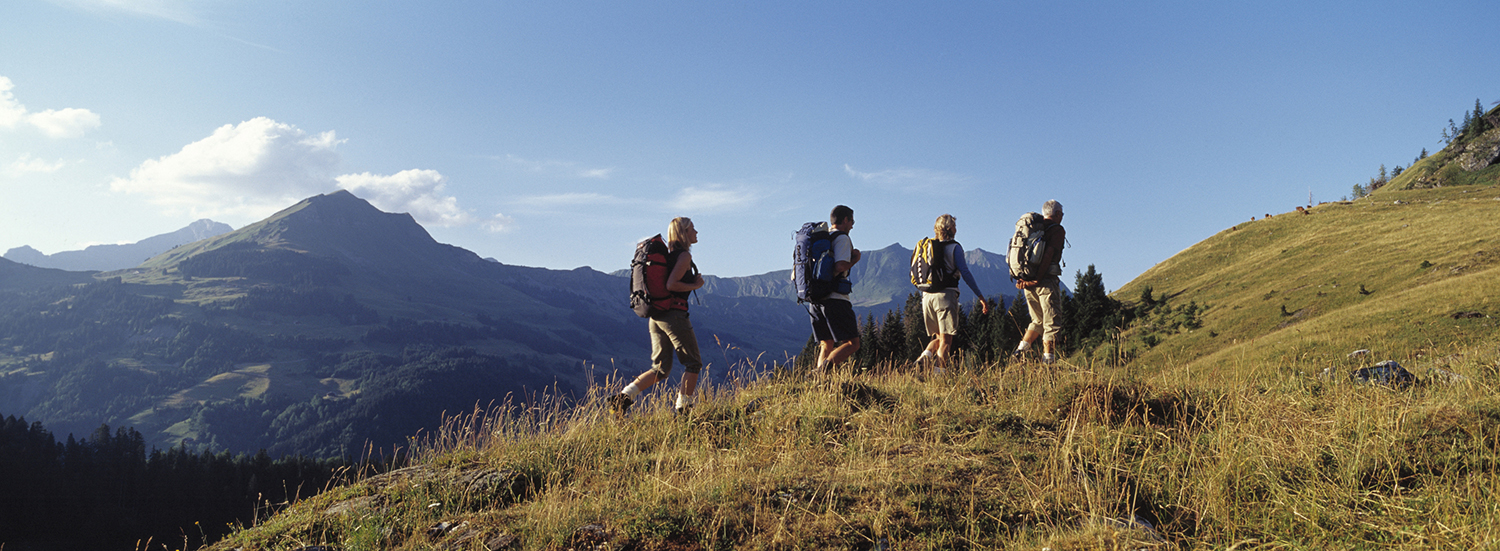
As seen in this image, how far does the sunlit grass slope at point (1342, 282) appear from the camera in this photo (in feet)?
83.0

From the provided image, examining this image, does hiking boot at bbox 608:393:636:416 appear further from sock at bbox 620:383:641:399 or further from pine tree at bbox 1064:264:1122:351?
pine tree at bbox 1064:264:1122:351

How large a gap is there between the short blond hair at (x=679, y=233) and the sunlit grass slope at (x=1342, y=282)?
609 centimetres

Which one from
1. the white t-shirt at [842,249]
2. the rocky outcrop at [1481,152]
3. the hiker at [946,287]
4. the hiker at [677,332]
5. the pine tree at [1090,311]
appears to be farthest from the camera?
the rocky outcrop at [1481,152]

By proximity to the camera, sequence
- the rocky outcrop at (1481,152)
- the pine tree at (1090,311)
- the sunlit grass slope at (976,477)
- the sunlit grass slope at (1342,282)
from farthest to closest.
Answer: the rocky outcrop at (1481,152) → the pine tree at (1090,311) → the sunlit grass slope at (1342,282) → the sunlit grass slope at (976,477)

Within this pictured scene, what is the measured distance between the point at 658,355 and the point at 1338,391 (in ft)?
22.0

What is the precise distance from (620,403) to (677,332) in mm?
1013

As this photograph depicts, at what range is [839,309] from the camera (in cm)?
829

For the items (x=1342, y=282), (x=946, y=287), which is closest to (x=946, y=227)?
(x=946, y=287)

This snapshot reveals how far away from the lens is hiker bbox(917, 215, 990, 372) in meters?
9.02

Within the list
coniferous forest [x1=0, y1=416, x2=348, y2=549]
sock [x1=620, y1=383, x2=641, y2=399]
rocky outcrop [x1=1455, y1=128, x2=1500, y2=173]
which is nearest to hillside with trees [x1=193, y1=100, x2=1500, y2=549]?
sock [x1=620, y1=383, x2=641, y2=399]

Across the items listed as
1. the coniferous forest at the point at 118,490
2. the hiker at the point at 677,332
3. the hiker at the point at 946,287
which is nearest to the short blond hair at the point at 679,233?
the hiker at the point at 677,332

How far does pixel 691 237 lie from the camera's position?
7707mm

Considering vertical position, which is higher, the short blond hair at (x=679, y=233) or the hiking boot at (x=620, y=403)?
the short blond hair at (x=679, y=233)

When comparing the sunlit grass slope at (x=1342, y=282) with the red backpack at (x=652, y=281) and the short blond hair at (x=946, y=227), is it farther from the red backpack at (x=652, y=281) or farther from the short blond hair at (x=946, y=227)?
the red backpack at (x=652, y=281)
